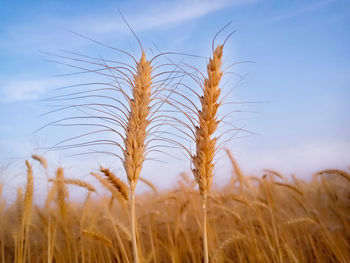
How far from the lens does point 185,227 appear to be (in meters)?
4.00

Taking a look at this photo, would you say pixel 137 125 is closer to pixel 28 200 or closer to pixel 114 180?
pixel 114 180

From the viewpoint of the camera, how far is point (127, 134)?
170 centimetres

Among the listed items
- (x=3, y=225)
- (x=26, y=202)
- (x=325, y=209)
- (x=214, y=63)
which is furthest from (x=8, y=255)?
(x=325, y=209)

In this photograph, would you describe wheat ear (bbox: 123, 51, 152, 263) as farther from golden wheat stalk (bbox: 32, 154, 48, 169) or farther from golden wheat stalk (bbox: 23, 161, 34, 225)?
golden wheat stalk (bbox: 32, 154, 48, 169)

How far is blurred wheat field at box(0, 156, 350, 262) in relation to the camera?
2.86m

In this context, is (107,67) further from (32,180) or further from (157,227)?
(157,227)

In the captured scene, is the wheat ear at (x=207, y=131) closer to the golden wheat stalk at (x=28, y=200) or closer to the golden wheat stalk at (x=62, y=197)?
the golden wheat stalk at (x=62, y=197)

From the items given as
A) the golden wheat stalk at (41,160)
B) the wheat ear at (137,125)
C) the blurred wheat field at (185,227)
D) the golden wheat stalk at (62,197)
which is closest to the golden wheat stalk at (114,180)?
the blurred wheat field at (185,227)

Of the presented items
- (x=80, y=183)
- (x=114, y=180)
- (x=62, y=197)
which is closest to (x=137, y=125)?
(x=114, y=180)

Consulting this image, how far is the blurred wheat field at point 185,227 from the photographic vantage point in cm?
286

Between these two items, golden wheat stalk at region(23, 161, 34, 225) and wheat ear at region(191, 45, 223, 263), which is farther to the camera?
golden wheat stalk at region(23, 161, 34, 225)

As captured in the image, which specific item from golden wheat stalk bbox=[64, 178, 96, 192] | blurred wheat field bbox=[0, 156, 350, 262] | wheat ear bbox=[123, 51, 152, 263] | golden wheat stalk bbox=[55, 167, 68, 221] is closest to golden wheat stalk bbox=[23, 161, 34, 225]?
blurred wheat field bbox=[0, 156, 350, 262]

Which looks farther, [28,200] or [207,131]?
[28,200]

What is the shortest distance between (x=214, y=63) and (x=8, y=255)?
3.60m
